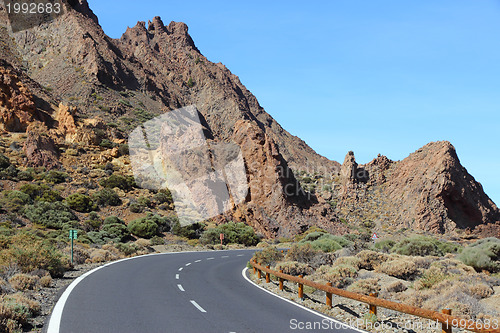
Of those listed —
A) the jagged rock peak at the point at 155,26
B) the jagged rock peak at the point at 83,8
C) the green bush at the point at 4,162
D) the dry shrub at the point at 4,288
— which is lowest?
Result: the dry shrub at the point at 4,288

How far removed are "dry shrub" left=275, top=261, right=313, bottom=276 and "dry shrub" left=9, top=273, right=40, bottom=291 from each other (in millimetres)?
9538

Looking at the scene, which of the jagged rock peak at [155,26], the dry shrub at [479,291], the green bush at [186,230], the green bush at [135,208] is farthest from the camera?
the jagged rock peak at [155,26]

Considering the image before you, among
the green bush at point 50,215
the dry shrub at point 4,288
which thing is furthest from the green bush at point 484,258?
the green bush at point 50,215

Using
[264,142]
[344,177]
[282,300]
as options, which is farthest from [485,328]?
[344,177]

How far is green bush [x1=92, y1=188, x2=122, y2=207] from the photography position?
4616 cm

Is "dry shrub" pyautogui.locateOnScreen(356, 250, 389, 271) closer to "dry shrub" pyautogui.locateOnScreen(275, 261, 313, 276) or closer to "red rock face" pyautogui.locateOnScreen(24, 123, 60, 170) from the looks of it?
→ "dry shrub" pyautogui.locateOnScreen(275, 261, 313, 276)

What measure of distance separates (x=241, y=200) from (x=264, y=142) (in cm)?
885

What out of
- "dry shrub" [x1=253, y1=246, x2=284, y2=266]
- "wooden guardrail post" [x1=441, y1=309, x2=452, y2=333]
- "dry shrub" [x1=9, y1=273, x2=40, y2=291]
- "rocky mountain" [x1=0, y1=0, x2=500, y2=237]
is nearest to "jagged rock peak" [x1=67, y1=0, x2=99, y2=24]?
"rocky mountain" [x1=0, y1=0, x2=500, y2=237]

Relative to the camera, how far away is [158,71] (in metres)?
110

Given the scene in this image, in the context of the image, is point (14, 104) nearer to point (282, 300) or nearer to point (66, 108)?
point (66, 108)

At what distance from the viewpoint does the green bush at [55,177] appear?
47.3 meters

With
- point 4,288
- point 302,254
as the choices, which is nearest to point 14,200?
point 302,254

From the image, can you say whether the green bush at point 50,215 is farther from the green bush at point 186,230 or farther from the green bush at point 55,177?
the green bush at point 186,230

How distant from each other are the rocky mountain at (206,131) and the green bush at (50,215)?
43.9 ft
